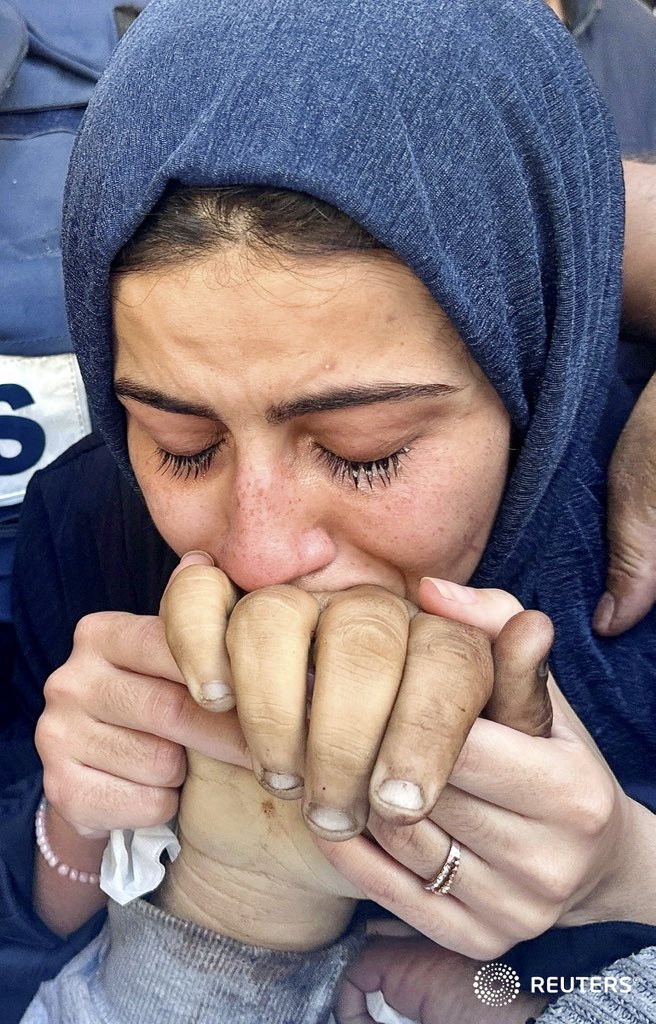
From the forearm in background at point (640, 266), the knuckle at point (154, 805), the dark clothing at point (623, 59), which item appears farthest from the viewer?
the dark clothing at point (623, 59)

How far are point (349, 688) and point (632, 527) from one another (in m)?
0.50

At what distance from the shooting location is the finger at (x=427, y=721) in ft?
2.03

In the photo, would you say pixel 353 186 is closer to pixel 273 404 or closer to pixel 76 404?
pixel 273 404

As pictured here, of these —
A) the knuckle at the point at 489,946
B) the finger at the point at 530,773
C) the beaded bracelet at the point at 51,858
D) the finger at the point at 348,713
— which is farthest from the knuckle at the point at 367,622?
the beaded bracelet at the point at 51,858

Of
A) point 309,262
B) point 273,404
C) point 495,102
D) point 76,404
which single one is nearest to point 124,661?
point 273,404

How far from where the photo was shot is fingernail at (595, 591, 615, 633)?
3.40 ft

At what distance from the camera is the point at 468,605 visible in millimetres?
756

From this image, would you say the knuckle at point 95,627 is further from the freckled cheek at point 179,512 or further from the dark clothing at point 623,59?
the dark clothing at point 623,59

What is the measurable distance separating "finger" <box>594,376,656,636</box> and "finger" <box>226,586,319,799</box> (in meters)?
0.46

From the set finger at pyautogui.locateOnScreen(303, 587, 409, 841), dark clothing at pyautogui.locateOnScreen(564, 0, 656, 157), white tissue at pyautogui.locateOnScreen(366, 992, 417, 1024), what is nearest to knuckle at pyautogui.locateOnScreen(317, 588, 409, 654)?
finger at pyautogui.locateOnScreen(303, 587, 409, 841)

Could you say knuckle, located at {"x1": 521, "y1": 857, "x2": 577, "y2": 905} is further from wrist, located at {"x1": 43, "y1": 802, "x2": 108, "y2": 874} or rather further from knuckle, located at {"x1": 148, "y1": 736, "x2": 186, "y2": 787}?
wrist, located at {"x1": 43, "y1": 802, "x2": 108, "y2": 874}

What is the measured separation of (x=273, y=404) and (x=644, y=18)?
1.71 meters

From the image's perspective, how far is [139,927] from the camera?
0.98 metres

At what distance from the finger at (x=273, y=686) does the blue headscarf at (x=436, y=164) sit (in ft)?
0.97
